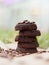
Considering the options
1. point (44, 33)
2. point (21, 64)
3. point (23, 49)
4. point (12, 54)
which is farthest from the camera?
point (44, 33)

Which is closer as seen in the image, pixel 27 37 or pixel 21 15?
pixel 27 37

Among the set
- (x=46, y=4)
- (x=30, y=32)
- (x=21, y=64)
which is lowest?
(x=21, y=64)

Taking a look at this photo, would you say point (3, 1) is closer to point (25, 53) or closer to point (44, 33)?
point (44, 33)

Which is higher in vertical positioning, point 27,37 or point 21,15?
point 21,15

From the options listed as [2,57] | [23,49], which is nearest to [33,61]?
[2,57]

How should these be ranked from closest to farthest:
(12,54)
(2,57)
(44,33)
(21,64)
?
(21,64)
(2,57)
(12,54)
(44,33)

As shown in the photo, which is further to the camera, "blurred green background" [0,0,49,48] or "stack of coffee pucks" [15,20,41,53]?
"blurred green background" [0,0,49,48]

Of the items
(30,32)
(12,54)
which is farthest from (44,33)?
(12,54)

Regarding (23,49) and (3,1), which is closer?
(23,49)

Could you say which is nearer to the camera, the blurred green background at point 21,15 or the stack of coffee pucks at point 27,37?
the stack of coffee pucks at point 27,37

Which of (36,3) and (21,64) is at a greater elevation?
(36,3)
